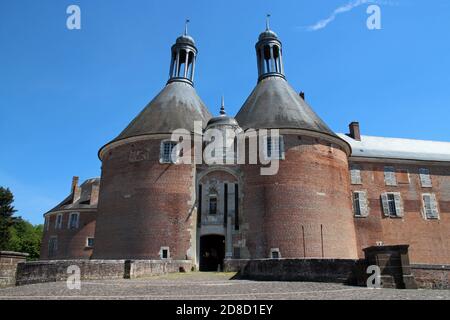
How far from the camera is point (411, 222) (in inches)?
1014

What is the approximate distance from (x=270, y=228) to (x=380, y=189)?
12163 millimetres

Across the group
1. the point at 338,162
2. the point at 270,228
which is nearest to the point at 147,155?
the point at 270,228

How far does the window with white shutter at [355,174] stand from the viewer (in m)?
26.1

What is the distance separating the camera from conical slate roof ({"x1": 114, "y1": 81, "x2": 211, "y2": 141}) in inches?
836

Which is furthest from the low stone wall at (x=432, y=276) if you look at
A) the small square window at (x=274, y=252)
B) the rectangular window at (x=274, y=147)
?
the rectangular window at (x=274, y=147)

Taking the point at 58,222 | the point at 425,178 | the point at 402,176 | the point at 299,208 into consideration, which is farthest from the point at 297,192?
the point at 58,222

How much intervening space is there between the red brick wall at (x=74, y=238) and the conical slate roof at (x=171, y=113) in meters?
13.0

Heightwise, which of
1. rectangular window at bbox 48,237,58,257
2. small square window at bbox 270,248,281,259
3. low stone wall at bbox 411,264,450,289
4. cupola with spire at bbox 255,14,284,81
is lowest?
low stone wall at bbox 411,264,450,289

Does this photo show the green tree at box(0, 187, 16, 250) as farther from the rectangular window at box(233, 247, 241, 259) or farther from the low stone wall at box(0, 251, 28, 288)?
the low stone wall at box(0, 251, 28, 288)

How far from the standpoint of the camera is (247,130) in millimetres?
20812

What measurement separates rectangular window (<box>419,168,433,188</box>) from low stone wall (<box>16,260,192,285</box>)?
74.2ft

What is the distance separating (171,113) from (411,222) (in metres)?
18.9

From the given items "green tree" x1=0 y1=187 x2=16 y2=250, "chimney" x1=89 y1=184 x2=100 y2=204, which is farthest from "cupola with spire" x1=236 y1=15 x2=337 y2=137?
"green tree" x1=0 y1=187 x2=16 y2=250
